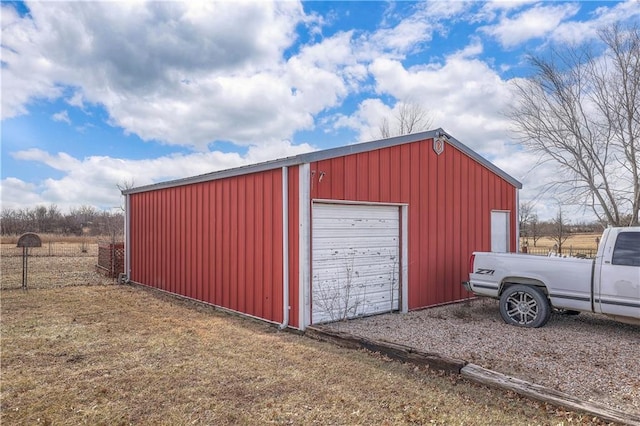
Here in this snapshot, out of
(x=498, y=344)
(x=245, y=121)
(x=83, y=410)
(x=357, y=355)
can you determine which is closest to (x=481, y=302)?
(x=498, y=344)

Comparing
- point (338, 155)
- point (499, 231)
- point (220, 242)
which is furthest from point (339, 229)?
point (499, 231)

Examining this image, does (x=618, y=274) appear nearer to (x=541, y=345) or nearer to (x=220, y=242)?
(x=541, y=345)

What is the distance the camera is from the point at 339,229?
6.83 meters

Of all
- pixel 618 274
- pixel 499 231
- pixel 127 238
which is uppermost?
pixel 499 231

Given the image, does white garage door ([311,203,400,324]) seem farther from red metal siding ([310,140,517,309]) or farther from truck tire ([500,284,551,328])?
truck tire ([500,284,551,328])

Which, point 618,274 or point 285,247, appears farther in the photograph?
point 285,247

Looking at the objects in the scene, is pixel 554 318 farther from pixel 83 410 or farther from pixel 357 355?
pixel 83 410

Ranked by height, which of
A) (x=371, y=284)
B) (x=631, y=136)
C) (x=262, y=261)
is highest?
(x=631, y=136)

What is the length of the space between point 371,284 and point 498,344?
2426 millimetres

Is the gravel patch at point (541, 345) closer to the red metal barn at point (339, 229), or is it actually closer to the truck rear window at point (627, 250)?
the red metal barn at point (339, 229)

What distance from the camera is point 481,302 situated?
8.80 metres

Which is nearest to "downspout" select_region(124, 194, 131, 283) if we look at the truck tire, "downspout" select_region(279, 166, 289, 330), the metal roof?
the metal roof

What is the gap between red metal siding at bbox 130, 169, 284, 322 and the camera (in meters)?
6.74

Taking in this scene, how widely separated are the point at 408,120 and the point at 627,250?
18.4 m
